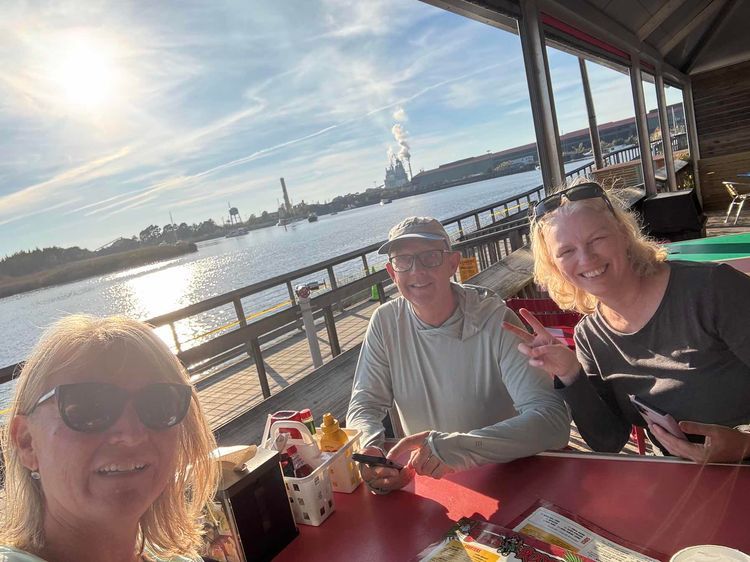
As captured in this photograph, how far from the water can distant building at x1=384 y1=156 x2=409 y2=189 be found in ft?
1.96

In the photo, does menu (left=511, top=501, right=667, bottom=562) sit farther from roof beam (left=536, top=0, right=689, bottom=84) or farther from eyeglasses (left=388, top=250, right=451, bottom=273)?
roof beam (left=536, top=0, right=689, bottom=84)

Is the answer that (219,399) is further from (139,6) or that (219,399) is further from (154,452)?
(154,452)

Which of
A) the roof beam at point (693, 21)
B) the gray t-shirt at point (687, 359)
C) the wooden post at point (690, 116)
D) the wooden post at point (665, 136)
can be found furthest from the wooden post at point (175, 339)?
the wooden post at point (690, 116)

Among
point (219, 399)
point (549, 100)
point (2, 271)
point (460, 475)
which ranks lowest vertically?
point (219, 399)

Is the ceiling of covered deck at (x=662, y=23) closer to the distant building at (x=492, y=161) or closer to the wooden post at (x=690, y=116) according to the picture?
the wooden post at (x=690, y=116)

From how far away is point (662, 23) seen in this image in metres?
9.17

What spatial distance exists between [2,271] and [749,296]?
3.15m

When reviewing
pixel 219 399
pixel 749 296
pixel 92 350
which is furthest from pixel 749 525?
pixel 219 399

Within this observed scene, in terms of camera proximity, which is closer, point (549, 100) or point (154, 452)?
point (154, 452)

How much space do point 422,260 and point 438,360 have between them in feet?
1.12

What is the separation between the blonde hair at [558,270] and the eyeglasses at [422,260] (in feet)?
1.25

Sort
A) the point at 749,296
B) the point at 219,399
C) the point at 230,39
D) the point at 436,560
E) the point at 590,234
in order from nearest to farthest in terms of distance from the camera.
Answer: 1. the point at 436,560
2. the point at 749,296
3. the point at 590,234
4. the point at 219,399
5. the point at 230,39

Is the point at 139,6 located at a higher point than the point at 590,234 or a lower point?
higher

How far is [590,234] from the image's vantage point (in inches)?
60.5
